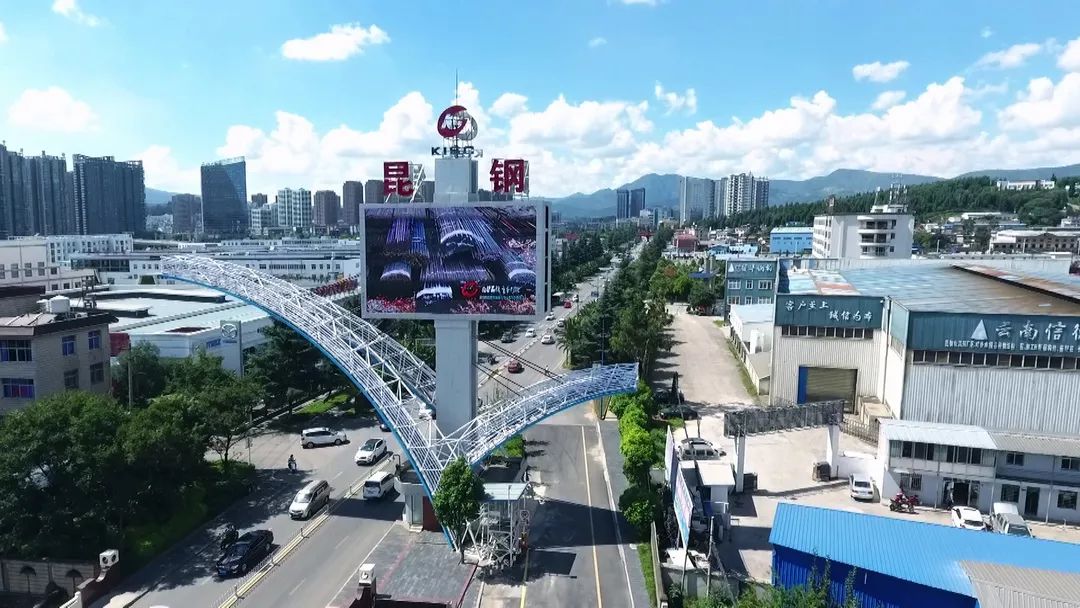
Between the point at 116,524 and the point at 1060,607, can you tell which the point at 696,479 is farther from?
the point at 116,524

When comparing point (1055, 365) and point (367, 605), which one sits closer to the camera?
point (367, 605)

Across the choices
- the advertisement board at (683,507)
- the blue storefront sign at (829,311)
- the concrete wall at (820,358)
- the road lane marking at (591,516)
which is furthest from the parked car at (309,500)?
the blue storefront sign at (829,311)

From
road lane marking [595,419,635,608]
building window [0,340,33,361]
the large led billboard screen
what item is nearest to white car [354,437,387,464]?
the large led billboard screen

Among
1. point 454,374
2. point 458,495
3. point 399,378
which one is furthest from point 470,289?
point 458,495

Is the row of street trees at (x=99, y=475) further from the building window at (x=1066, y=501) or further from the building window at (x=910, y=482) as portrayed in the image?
the building window at (x=1066, y=501)

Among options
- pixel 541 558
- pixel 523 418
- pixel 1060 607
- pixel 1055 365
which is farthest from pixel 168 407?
pixel 1055 365
